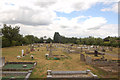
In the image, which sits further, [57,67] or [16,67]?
[57,67]

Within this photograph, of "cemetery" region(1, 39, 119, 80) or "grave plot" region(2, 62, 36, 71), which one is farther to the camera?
"grave plot" region(2, 62, 36, 71)

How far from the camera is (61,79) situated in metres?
7.91

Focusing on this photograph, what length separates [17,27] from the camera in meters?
41.9

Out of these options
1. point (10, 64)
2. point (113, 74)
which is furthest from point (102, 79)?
point (10, 64)

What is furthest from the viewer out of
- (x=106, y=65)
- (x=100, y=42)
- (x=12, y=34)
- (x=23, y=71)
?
(x=100, y=42)

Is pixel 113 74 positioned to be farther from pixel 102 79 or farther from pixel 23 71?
pixel 23 71

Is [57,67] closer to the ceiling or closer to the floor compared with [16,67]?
closer to the floor

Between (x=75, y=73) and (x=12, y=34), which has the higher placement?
(x=12, y=34)

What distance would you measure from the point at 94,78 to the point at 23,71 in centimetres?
717

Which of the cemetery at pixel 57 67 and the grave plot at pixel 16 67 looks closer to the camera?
the cemetery at pixel 57 67

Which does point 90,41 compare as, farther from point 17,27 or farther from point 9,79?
point 9,79

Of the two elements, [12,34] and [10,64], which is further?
[12,34]

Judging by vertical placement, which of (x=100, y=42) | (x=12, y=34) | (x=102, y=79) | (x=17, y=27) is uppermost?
(x=17, y=27)

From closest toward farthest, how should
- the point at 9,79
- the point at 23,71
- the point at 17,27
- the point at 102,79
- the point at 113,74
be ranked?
the point at 9,79, the point at 102,79, the point at 113,74, the point at 23,71, the point at 17,27
